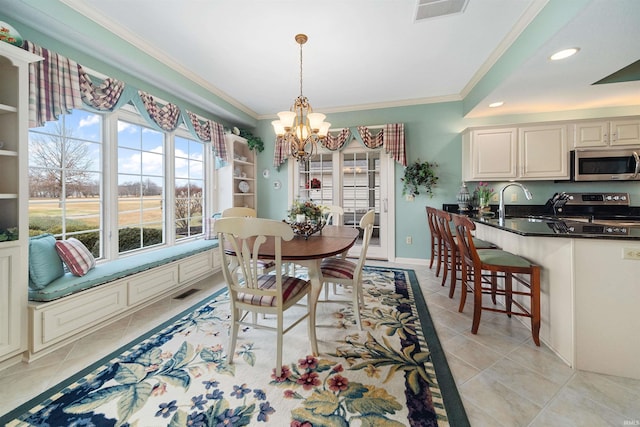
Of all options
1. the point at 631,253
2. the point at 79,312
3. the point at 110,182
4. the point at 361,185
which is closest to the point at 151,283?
the point at 79,312

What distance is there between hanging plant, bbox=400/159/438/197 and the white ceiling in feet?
3.37

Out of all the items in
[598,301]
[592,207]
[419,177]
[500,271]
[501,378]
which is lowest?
[501,378]

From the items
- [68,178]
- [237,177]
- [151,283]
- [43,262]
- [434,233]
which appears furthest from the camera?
[237,177]

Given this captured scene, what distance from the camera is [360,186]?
4375 millimetres

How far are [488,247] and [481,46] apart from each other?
80.9 inches

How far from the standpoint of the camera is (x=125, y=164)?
2.82 meters

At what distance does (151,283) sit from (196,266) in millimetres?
655


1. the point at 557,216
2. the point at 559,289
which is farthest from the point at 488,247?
the point at 557,216

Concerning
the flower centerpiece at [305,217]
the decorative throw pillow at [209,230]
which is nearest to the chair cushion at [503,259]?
the flower centerpiece at [305,217]

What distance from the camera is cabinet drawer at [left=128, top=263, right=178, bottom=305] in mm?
2365

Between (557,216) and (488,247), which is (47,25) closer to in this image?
(488,247)

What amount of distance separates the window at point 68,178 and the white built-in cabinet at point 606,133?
5.64 meters

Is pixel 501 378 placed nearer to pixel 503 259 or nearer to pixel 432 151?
pixel 503 259

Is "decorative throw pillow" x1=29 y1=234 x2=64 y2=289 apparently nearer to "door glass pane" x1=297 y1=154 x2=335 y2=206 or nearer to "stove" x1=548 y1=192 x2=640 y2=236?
"door glass pane" x1=297 y1=154 x2=335 y2=206
